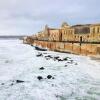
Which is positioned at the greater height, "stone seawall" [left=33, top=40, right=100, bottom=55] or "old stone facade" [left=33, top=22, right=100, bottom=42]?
"old stone facade" [left=33, top=22, right=100, bottom=42]

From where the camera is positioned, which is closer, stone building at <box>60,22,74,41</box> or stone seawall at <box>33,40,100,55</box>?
stone seawall at <box>33,40,100,55</box>

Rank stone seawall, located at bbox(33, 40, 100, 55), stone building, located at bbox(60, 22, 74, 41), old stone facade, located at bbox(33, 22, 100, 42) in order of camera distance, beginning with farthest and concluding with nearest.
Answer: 1. stone building, located at bbox(60, 22, 74, 41)
2. old stone facade, located at bbox(33, 22, 100, 42)
3. stone seawall, located at bbox(33, 40, 100, 55)

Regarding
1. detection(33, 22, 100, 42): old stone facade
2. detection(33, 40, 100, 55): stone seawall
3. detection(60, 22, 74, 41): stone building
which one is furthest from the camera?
detection(60, 22, 74, 41): stone building

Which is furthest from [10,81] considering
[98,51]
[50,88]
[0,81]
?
[98,51]

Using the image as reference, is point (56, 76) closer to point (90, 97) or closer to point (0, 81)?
point (0, 81)

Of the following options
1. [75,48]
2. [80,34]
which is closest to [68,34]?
[80,34]

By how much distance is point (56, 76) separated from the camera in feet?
75.4

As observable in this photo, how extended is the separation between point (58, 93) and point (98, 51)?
879 inches

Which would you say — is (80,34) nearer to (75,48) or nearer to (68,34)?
(75,48)

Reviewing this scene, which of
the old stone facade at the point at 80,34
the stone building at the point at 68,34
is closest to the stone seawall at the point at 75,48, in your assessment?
the old stone facade at the point at 80,34

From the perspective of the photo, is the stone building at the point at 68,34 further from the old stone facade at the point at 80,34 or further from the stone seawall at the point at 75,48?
the stone seawall at the point at 75,48

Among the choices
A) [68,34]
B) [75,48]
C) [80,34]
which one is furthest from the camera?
[68,34]

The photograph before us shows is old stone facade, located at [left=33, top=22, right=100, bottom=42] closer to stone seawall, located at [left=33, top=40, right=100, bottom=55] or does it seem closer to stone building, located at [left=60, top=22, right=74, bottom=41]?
stone building, located at [left=60, top=22, right=74, bottom=41]

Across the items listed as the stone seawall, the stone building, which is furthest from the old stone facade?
the stone seawall
